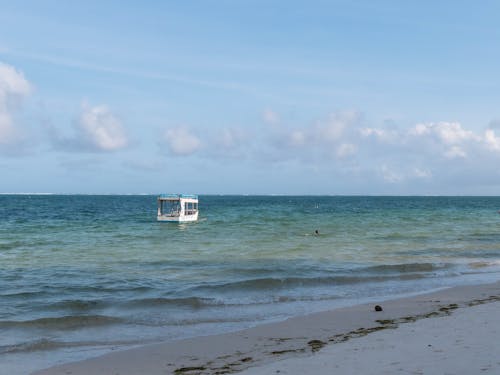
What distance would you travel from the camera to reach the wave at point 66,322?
12.7m

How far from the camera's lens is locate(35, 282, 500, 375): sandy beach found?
793 cm

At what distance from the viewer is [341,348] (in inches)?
364

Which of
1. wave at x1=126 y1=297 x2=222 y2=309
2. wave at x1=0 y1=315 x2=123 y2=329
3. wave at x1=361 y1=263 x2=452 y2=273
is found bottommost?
wave at x1=0 y1=315 x2=123 y2=329

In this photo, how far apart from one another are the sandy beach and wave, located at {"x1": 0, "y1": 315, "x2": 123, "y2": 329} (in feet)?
9.41

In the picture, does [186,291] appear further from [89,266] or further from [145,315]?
[89,266]

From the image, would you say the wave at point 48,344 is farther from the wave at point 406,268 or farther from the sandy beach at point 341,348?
the wave at point 406,268

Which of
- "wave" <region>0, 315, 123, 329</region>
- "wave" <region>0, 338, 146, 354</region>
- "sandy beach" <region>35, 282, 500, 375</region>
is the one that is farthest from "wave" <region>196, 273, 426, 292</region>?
"wave" <region>0, 338, 146, 354</region>

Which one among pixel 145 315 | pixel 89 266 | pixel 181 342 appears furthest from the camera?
pixel 89 266

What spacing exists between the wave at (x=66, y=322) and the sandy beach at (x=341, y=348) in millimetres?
2867

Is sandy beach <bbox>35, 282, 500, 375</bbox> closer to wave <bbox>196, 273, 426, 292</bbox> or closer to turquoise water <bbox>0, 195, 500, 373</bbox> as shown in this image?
turquoise water <bbox>0, 195, 500, 373</bbox>

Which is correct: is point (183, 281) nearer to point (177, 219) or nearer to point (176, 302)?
point (176, 302)

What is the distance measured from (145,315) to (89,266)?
364 inches

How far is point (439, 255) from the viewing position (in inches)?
1064

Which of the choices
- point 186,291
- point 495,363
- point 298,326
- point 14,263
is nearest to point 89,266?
point 14,263
